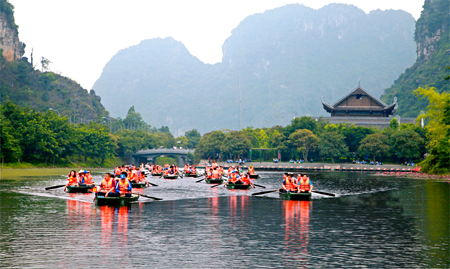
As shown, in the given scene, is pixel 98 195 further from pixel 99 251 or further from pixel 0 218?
pixel 99 251

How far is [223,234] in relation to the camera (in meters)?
21.3

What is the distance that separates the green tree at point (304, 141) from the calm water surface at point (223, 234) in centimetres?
8421

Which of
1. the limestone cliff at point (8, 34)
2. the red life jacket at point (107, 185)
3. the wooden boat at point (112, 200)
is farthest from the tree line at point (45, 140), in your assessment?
the limestone cliff at point (8, 34)

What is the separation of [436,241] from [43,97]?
597 feet

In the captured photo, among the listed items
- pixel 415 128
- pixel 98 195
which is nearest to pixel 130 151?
pixel 415 128

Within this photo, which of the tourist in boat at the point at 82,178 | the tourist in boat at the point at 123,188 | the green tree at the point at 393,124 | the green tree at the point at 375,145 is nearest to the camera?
the tourist in boat at the point at 123,188

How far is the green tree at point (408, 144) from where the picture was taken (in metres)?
102

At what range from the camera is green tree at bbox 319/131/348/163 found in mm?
113438

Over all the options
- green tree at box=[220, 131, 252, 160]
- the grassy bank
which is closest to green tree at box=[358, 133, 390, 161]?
green tree at box=[220, 131, 252, 160]

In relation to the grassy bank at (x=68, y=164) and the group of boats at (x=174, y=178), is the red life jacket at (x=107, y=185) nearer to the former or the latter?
the group of boats at (x=174, y=178)

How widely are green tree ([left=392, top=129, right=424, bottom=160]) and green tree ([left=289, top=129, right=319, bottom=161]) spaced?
824 inches

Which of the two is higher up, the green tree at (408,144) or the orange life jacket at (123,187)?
the green tree at (408,144)

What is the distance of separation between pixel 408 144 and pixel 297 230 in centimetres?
8696

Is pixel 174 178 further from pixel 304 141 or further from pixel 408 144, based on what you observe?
pixel 304 141
